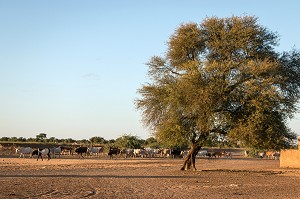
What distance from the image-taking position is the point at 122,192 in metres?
19.5

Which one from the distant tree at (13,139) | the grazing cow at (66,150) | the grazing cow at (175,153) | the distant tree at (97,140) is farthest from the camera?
the distant tree at (13,139)

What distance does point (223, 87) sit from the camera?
3231cm

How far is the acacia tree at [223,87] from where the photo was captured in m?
31.6

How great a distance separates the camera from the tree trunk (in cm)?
3520

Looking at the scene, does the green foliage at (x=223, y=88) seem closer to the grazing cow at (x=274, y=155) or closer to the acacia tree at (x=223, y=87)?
the acacia tree at (x=223, y=87)

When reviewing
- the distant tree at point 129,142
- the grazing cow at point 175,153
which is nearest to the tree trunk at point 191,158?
the grazing cow at point 175,153

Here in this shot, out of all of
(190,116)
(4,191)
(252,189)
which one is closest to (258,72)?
(190,116)

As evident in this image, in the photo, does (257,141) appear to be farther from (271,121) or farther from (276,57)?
(276,57)

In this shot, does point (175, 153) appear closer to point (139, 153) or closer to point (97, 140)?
point (139, 153)

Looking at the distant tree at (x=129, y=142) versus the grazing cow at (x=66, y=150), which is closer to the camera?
the grazing cow at (x=66, y=150)

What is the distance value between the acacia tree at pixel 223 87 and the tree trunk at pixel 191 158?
193mm

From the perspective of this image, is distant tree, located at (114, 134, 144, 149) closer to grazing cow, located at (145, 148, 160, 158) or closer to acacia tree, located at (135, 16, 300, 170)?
grazing cow, located at (145, 148, 160, 158)

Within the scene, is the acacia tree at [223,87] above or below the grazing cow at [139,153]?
above

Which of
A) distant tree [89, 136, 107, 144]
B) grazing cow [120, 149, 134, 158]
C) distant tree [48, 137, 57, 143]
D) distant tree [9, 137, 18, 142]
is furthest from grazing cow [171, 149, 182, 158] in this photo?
distant tree [9, 137, 18, 142]
